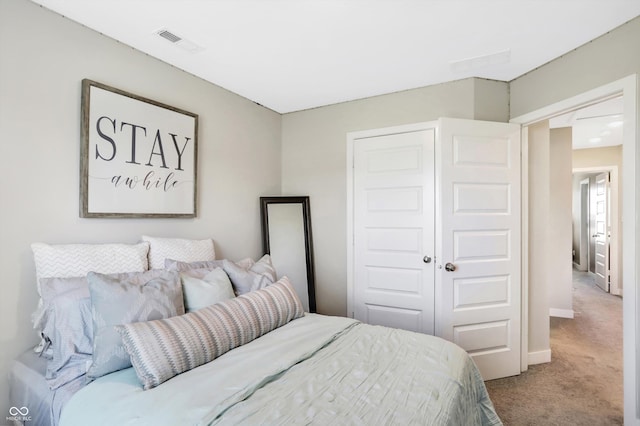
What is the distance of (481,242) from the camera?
107 inches

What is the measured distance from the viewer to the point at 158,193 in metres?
2.37

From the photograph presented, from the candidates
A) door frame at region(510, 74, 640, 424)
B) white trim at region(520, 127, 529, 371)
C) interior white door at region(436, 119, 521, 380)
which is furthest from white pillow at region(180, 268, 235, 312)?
white trim at region(520, 127, 529, 371)

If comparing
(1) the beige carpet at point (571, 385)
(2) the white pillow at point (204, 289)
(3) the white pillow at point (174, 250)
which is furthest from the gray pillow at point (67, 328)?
(1) the beige carpet at point (571, 385)

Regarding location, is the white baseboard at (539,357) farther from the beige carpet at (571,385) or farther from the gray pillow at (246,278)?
the gray pillow at (246,278)

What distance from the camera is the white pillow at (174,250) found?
2.16 meters

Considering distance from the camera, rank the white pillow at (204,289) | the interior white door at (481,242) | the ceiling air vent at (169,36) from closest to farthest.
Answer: the white pillow at (204,289)
the ceiling air vent at (169,36)
the interior white door at (481,242)

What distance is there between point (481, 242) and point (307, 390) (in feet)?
6.80

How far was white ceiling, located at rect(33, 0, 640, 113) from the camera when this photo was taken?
1.82 meters

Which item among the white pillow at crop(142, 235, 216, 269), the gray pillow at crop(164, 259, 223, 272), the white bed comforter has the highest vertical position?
the white pillow at crop(142, 235, 216, 269)

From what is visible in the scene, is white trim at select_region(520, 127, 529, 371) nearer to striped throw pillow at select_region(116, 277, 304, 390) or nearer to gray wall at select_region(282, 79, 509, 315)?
gray wall at select_region(282, 79, 509, 315)

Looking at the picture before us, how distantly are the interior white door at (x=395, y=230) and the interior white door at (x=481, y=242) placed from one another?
5.2 inches

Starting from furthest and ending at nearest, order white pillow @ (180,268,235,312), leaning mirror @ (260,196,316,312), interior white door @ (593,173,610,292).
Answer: interior white door @ (593,173,610,292) → leaning mirror @ (260,196,316,312) → white pillow @ (180,268,235,312)

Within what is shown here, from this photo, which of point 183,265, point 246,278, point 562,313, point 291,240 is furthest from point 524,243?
point 183,265

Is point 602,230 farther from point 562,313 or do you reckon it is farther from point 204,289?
point 204,289
